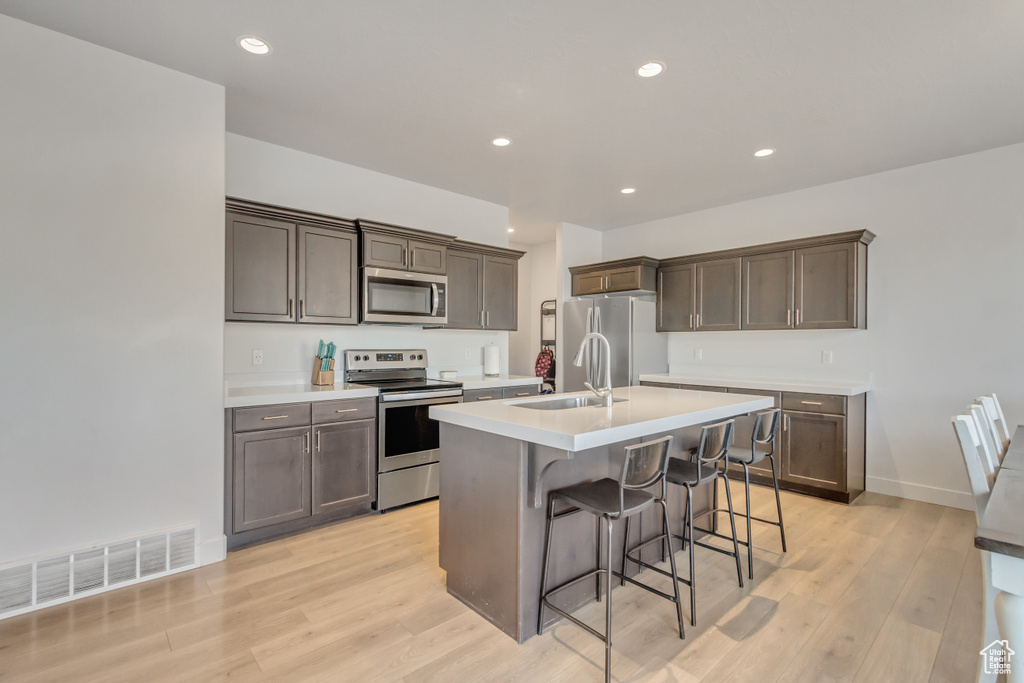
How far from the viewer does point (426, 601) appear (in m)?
2.29

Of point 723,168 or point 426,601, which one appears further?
point 723,168

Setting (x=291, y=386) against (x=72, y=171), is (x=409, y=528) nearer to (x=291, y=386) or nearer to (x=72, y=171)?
(x=291, y=386)

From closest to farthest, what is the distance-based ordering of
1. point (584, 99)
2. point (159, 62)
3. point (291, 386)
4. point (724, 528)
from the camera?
point (159, 62)
point (584, 99)
point (724, 528)
point (291, 386)

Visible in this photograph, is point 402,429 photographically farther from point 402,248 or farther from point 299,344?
point 402,248

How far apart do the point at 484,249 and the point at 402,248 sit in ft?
2.99

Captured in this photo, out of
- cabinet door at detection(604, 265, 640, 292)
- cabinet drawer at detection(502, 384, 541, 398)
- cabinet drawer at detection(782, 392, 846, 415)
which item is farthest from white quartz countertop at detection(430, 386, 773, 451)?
cabinet door at detection(604, 265, 640, 292)

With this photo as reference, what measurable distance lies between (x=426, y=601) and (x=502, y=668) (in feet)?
1.96

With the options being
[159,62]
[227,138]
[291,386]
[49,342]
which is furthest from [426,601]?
[227,138]

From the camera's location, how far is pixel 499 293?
4684 mm

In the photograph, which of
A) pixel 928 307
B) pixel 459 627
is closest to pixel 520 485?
pixel 459 627

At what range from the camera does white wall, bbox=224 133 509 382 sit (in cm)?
344

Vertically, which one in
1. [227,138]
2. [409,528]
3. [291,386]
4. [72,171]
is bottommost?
[409,528]

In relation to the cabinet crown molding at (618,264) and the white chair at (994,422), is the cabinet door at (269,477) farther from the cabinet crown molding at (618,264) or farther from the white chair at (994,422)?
the white chair at (994,422)

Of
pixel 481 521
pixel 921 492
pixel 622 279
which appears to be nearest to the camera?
pixel 481 521
